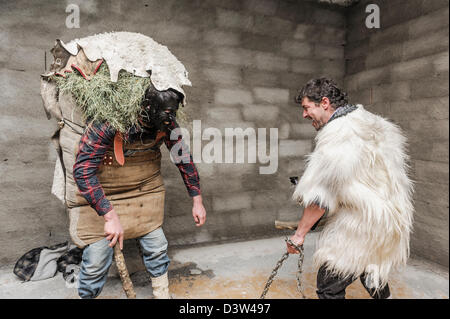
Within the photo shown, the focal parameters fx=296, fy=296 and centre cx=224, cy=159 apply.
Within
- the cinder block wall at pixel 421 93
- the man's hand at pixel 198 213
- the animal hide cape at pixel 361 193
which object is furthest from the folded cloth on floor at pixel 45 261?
the cinder block wall at pixel 421 93

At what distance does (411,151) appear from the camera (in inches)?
109

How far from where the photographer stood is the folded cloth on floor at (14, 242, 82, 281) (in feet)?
7.85

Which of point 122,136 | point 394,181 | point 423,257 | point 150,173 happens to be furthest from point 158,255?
point 423,257

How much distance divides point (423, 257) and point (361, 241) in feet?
5.35

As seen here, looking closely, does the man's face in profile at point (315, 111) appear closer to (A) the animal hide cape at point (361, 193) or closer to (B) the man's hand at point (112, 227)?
(A) the animal hide cape at point (361, 193)

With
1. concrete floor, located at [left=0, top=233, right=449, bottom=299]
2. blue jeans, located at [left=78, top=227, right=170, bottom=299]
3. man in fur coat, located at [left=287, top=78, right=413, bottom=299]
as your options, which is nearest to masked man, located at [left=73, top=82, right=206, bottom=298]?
blue jeans, located at [left=78, top=227, right=170, bottom=299]

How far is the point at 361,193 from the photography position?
1510mm

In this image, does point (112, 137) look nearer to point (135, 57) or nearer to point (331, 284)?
point (135, 57)

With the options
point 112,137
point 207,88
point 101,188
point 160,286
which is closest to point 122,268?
point 160,286

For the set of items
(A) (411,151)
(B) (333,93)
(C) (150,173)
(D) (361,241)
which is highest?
(B) (333,93)

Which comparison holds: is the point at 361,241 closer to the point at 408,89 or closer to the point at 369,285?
the point at 369,285

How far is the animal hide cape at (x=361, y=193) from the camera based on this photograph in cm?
150

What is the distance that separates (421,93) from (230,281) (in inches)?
93.5

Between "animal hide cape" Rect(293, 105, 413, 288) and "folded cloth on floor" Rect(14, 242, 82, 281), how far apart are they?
2044 millimetres
